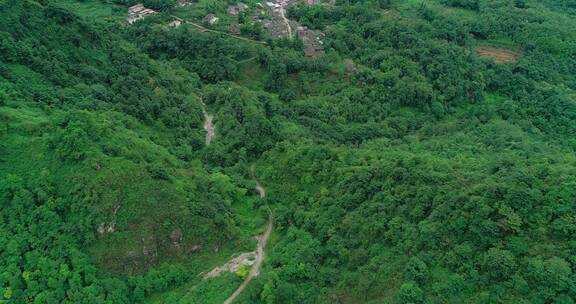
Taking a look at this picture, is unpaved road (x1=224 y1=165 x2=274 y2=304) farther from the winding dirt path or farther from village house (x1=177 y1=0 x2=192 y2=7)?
village house (x1=177 y1=0 x2=192 y2=7)

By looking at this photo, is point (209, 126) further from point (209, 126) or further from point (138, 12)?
point (138, 12)

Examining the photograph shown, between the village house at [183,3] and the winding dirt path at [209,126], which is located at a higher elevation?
the village house at [183,3]

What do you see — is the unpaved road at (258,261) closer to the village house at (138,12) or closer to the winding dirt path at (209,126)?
the winding dirt path at (209,126)

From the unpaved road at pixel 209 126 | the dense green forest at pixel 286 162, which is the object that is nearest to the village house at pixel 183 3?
the dense green forest at pixel 286 162

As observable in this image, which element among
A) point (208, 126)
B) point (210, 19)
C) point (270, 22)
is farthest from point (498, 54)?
point (208, 126)

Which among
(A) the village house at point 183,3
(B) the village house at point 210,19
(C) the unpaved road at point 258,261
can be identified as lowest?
(C) the unpaved road at point 258,261

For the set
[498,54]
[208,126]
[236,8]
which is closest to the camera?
[208,126]
